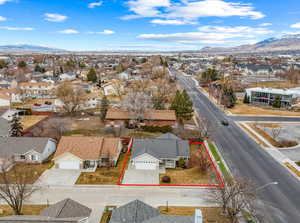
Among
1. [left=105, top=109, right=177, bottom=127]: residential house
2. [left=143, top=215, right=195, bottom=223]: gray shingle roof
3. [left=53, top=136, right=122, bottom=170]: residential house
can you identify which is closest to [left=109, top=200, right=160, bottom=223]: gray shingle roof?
[left=143, top=215, right=195, bottom=223]: gray shingle roof

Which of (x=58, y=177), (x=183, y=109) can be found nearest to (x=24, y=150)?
(x=58, y=177)

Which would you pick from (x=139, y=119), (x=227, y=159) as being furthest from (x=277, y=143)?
(x=139, y=119)

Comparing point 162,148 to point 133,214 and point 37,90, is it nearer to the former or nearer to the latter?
point 133,214

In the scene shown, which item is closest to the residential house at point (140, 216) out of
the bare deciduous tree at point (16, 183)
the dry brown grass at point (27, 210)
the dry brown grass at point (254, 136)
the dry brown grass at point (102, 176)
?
the dry brown grass at point (27, 210)

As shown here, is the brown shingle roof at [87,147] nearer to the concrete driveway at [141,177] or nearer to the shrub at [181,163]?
the concrete driveway at [141,177]

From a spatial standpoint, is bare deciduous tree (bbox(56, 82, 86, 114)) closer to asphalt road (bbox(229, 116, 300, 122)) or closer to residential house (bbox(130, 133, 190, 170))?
residential house (bbox(130, 133, 190, 170))

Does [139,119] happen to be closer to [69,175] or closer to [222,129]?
[222,129]
